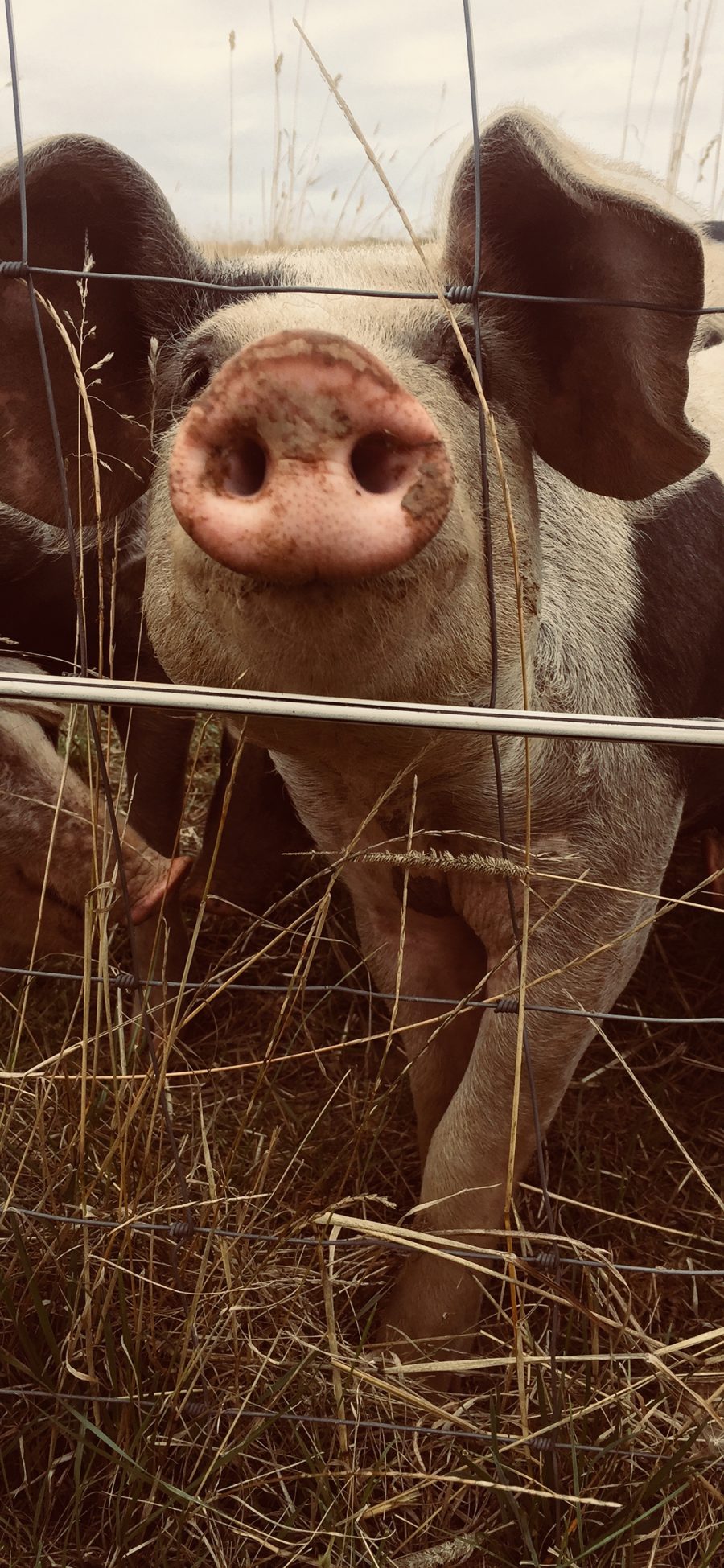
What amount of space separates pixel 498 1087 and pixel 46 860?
788 mm

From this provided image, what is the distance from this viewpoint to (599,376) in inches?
67.8

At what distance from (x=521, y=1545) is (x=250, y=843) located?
6.33ft

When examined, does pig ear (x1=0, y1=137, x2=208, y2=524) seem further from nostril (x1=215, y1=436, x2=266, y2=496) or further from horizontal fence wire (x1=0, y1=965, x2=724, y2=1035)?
horizontal fence wire (x1=0, y1=965, x2=724, y2=1035)

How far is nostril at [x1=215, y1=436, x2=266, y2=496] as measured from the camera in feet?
4.22

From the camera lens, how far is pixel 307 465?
1.22m

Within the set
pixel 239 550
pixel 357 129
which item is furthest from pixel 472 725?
pixel 357 129

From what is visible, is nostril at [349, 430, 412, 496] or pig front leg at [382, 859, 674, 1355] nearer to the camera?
nostril at [349, 430, 412, 496]

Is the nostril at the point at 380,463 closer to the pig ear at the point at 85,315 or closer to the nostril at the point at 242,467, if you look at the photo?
the nostril at the point at 242,467

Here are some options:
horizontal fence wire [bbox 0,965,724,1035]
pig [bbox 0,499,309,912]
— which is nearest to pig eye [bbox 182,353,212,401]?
pig [bbox 0,499,309,912]

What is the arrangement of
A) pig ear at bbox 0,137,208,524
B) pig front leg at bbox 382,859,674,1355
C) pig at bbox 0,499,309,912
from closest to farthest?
pig ear at bbox 0,137,208,524
pig front leg at bbox 382,859,674,1355
pig at bbox 0,499,309,912

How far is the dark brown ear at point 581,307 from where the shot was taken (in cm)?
151

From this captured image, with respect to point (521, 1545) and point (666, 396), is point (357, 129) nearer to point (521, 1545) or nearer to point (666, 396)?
point (666, 396)

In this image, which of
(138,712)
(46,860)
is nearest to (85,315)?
(46,860)

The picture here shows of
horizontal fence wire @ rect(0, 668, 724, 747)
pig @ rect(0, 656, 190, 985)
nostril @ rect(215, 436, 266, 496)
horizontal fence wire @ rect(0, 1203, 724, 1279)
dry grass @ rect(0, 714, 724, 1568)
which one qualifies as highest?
nostril @ rect(215, 436, 266, 496)
